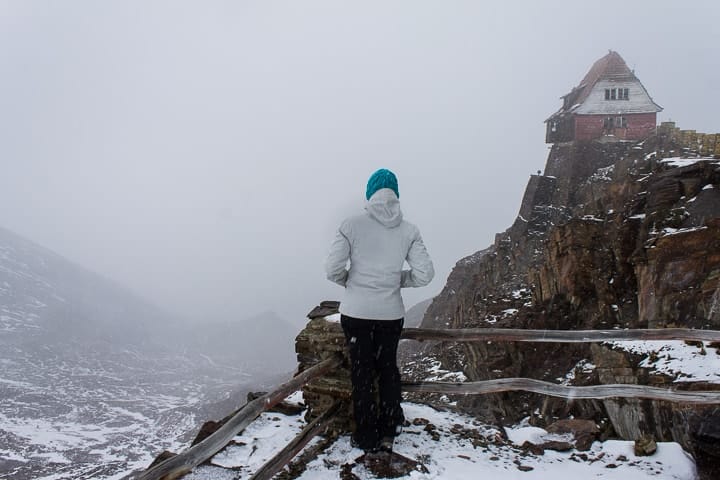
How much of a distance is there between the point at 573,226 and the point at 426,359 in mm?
12620

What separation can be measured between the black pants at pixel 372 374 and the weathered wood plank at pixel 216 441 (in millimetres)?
497

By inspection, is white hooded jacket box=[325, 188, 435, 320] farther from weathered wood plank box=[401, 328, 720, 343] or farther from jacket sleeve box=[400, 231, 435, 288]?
weathered wood plank box=[401, 328, 720, 343]

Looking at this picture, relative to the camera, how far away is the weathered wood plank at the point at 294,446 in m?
3.47

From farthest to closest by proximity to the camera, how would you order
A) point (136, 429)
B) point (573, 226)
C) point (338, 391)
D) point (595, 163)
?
point (136, 429), point (595, 163), point (573, 226), point (338, 391)

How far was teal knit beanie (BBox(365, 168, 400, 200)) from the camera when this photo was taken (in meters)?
4.28

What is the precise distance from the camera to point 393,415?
455 cm

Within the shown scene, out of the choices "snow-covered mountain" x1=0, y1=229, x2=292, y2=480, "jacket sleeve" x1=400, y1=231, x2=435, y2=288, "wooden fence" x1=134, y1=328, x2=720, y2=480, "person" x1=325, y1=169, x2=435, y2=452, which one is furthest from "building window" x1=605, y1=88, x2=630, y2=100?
"snow-covered mountain" x1=0, y1=229, x2=292, y2=480

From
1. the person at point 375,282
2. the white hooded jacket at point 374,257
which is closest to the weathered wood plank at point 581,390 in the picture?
the person at point 375,282

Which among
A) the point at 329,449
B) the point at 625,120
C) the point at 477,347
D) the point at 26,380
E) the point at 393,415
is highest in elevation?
the point at 625,120

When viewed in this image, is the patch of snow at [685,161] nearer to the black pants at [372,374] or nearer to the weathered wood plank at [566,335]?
the weathered wood plank at [566,335]

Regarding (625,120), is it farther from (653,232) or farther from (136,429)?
(136,429)

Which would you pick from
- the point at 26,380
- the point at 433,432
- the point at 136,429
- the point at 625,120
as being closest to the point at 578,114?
the point at 625,120

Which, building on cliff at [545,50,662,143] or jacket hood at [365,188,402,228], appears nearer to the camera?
jacket hood at [365,188,402,228]

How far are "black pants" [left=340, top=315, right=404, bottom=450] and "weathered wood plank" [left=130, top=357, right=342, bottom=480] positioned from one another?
50 centimetres
